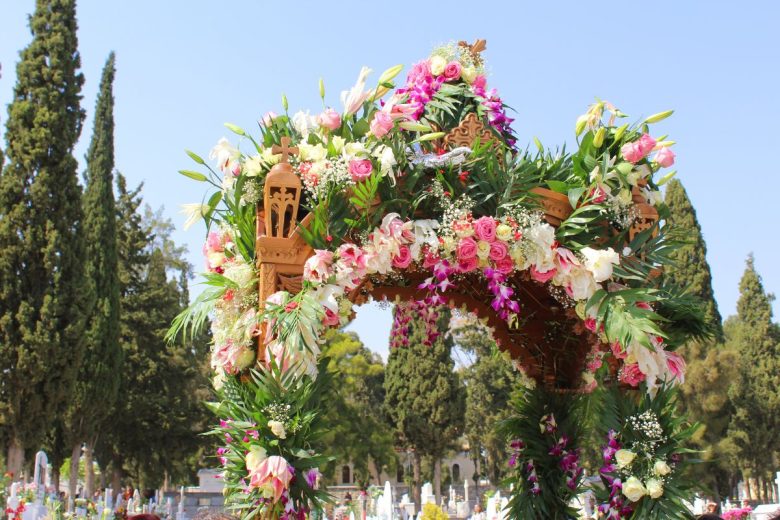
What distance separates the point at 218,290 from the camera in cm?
514

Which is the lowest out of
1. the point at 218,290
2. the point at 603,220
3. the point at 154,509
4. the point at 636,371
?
the point at 154,509

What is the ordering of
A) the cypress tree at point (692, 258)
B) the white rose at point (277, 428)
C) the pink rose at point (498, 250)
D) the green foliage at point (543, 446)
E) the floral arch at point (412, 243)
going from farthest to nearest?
1. the cypress tree at point (692, 258)
2. the green foliage at point (543, 446)
3. the pink rose at point (498, 250)
4. the floral arch at point (412, 243)
5. the white rose at point (277, 428)

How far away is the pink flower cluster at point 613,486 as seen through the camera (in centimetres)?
531

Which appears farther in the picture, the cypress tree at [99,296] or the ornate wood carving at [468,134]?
the cypress tree at [99,296]

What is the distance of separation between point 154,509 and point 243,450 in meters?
17.7

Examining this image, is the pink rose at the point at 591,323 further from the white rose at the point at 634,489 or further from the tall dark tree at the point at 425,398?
the tall dark tree at the point at 425,398

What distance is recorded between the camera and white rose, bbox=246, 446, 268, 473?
175 inches

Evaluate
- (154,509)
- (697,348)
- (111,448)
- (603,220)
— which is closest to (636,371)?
(603,220)

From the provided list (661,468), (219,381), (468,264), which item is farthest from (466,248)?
(661,468)

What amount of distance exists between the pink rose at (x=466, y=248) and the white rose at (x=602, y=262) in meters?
0.79

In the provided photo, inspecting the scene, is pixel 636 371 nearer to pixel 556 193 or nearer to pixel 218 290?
pixel 556 193

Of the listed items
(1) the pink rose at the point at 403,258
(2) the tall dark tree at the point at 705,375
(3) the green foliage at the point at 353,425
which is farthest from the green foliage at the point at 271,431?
(3) the green foliage at the point at 353,425

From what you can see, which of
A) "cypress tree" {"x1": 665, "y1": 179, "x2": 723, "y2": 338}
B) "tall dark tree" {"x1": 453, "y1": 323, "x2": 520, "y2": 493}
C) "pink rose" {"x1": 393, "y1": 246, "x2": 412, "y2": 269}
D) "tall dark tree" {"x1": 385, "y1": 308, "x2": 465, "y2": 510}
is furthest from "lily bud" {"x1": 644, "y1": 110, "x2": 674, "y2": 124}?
"tall dark tree" {"x1": 453, "y1": 323, "x2": 520, "y2": 493}

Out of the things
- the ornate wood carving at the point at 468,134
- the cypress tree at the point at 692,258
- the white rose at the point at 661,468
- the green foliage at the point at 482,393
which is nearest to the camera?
the white rose at the point at 661,468
